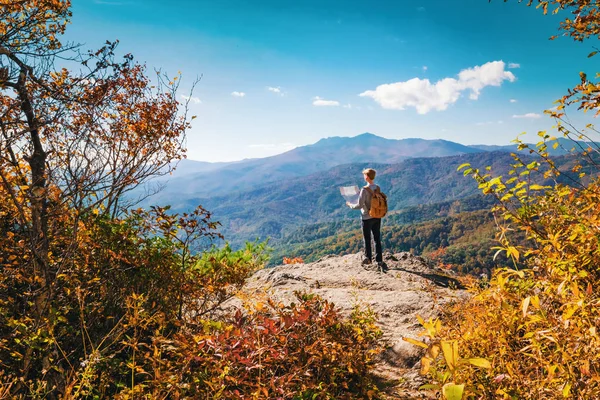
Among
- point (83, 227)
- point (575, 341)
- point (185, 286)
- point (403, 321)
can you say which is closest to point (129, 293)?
point (185, 286)

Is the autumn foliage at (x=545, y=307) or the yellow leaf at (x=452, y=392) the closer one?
the yellow leaf at (x=452, y=392)

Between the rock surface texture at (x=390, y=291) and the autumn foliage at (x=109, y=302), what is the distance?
0.27 m

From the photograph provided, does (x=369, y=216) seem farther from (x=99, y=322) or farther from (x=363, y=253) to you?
(x=99, y=322)

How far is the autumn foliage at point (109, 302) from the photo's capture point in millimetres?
2354

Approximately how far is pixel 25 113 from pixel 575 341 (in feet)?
15.0

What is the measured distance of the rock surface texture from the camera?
328 cm

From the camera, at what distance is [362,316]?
3.91 metres

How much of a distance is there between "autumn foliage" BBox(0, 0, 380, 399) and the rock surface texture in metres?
0.27

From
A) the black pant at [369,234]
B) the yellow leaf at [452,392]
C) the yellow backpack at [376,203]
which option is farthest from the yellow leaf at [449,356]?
the black pant at [369,234]

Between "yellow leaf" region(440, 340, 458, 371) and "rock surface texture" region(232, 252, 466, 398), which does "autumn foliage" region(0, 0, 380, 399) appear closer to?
"rock surface texture" region(232, 252, 466, 398)

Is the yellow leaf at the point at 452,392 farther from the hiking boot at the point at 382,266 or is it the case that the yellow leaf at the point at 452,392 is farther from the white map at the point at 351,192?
the white map at the point at 351,192

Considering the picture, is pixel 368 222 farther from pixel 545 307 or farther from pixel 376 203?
pixel 545 307

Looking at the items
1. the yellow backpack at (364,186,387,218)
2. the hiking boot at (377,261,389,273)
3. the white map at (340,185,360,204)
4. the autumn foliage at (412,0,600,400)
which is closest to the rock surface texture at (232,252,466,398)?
the hiking boot at (377,261,389,273)

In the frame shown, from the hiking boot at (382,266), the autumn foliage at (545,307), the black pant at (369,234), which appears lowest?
the hiking boot at (382,266)
